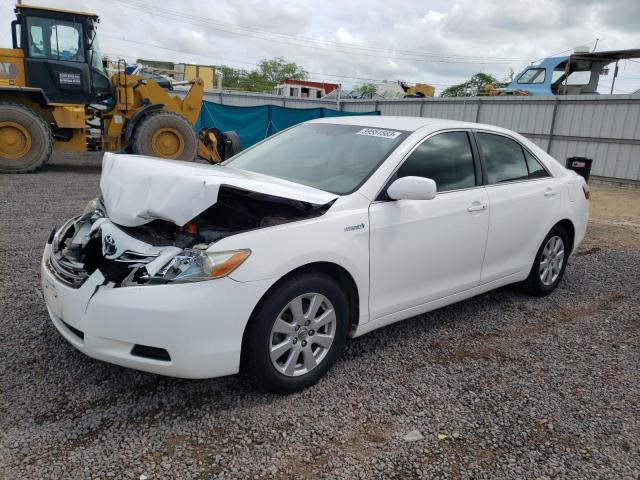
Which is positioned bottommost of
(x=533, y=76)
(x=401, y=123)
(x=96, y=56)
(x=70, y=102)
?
(x=70, y=102)

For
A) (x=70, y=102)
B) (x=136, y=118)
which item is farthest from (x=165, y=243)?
(x=70, y=102)

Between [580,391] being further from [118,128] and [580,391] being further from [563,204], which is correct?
[118,128]

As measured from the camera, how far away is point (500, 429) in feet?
9.02

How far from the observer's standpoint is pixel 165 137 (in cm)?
1198

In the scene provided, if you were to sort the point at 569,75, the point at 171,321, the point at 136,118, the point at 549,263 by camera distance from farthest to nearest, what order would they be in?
the point at 569,75, the point at 136,118, the point at 549,263, the point at 171,321

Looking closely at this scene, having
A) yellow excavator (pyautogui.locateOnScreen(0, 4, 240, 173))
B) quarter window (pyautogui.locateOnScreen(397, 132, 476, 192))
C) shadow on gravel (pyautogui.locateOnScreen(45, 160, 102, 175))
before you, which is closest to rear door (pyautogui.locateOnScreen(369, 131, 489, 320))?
quarter window (pyautogui.locateOnScreen(397, 132, 476, 192))

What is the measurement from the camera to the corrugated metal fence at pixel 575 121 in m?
12.9

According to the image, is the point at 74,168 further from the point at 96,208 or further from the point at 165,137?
the point at 96,208

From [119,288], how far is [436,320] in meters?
2.54

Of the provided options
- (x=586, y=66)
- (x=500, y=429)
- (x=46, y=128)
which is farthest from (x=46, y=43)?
(x=586, y=66)

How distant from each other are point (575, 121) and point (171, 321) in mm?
14345

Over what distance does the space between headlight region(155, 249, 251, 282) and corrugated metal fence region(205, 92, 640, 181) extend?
43.9ft

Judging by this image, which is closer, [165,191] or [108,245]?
[165,191]

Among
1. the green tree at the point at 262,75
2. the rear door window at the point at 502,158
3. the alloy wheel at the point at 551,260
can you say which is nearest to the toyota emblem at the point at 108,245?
the rear door window at the point at 502,158
